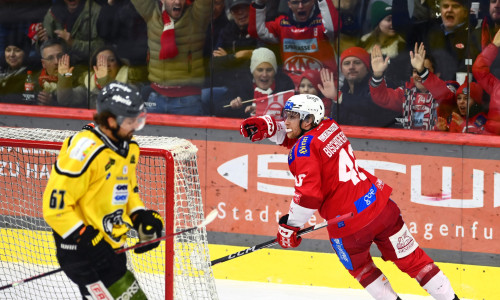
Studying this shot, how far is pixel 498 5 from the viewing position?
6.13 metres

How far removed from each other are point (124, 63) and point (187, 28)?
547mm

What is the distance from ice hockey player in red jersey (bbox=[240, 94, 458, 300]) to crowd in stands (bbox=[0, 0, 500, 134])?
1.23 meters

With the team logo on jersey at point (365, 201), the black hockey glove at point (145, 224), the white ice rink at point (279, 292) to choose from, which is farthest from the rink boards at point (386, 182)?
the black hockey glove at point (145, 224)

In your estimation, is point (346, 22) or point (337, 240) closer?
point (337, 240)

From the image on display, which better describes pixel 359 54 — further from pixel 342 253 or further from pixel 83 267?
pixel 83 267

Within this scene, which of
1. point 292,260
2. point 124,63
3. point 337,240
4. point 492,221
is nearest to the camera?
point 337,240

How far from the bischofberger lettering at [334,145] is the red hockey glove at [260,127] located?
0.47 metres

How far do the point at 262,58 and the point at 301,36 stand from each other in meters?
0.31

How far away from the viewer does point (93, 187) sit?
161 inches

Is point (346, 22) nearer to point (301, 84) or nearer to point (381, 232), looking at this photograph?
point (301, 84)

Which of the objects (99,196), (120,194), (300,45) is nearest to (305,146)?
(120,194)

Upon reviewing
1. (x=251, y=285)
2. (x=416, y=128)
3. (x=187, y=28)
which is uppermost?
(x=187, y=28)

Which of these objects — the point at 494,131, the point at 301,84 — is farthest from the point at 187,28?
the point at 494,131

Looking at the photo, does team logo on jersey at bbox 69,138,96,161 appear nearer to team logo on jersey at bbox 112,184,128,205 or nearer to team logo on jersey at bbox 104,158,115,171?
team logo on jersey at bbox 104,158,115,171
